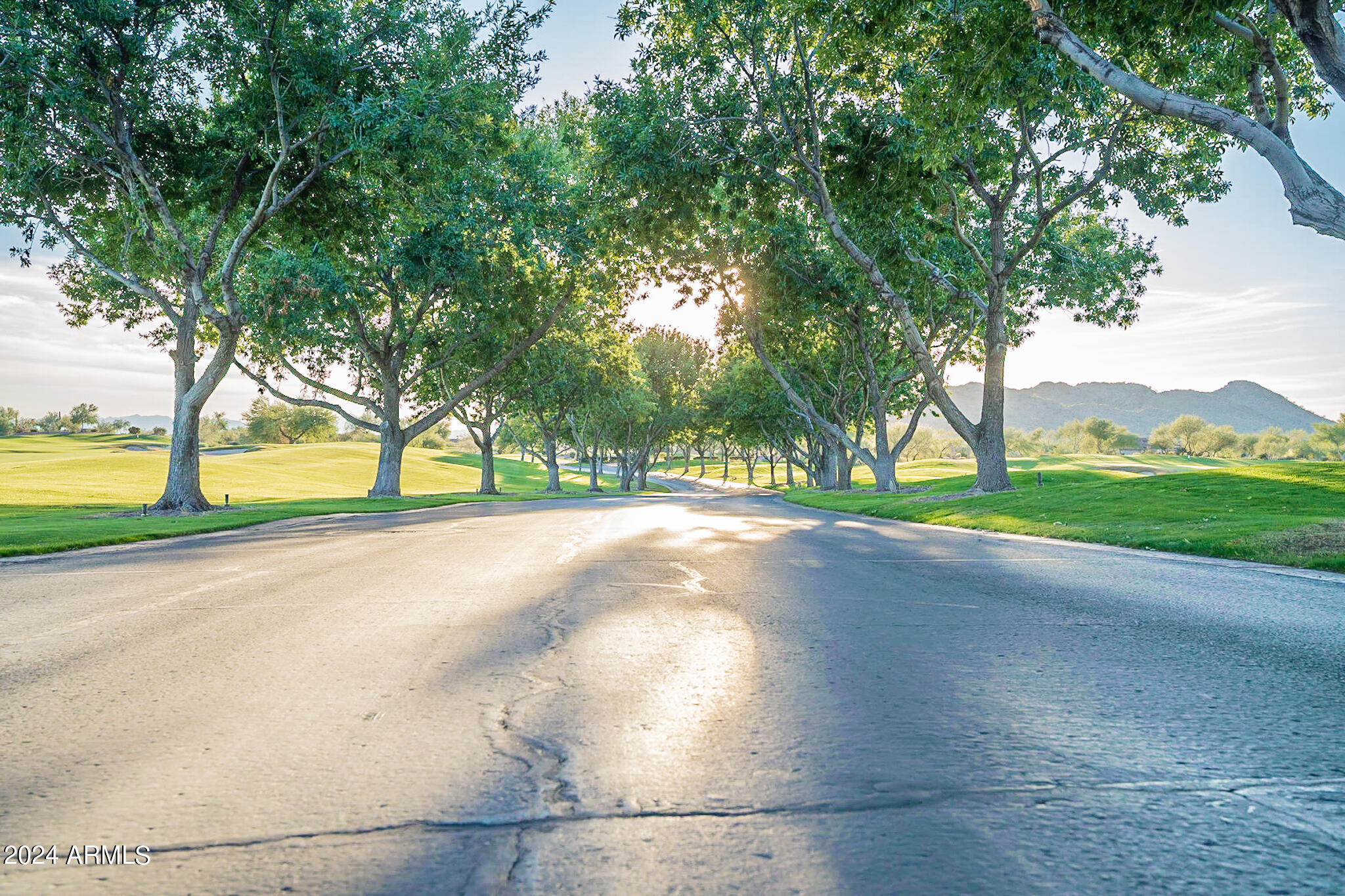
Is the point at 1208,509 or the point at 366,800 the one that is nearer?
the point at 366,800

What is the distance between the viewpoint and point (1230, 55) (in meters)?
15.0

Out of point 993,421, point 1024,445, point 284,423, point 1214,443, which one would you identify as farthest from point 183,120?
point 1024,445

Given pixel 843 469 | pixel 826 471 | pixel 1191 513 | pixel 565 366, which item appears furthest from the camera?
pixel 826 471

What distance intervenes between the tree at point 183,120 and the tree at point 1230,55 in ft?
49.0

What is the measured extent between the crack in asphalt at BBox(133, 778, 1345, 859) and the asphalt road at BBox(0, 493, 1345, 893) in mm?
12

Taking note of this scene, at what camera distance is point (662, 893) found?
2021 mm

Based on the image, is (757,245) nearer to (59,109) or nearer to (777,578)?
(59,109)

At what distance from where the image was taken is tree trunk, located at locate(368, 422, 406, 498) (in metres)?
33.1

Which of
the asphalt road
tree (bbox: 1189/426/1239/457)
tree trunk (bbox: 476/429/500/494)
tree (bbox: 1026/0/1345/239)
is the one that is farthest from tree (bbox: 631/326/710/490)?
tree (bbox: 1189/426/1239/457)

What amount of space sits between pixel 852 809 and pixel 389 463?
1339 inches

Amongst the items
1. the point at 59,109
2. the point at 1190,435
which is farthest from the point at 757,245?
the point at 1190,435

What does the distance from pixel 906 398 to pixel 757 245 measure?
1701cm

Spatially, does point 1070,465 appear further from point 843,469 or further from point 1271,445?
point 1271,445

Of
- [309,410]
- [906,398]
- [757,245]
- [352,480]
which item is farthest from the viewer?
[309,410]
